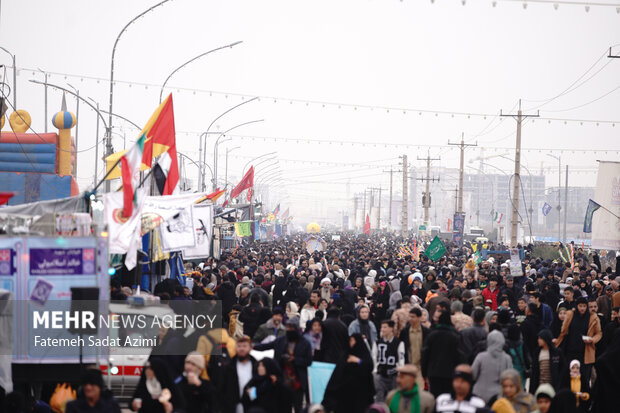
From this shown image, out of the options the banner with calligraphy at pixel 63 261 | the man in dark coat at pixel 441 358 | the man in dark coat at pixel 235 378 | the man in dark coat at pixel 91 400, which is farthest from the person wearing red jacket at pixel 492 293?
the man in dark coat at pixel 91 400

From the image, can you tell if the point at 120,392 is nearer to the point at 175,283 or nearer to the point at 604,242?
the point at 175,283

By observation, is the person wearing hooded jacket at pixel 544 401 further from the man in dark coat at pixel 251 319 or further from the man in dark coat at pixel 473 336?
the man in dark coat at pixel 251 319

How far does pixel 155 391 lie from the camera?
859 centimetres

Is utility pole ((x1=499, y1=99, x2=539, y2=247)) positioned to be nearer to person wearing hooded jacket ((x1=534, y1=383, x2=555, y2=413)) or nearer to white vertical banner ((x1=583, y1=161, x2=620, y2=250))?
white vertical banner ((x1=583, y1=161, x2=620, y2=250))

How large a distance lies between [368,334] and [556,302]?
7.11 m

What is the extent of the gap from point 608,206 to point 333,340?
2589 cm

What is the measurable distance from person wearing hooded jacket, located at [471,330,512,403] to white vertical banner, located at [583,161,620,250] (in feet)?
85.3

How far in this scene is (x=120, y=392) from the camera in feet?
37.8

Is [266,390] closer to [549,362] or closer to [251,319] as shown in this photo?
[549,362]

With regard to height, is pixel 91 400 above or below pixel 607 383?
above

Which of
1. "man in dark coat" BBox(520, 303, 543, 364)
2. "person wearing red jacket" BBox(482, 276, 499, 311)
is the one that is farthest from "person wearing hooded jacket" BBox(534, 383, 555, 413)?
"person wearing red jacket" BBox(482, 276, 499, 311)

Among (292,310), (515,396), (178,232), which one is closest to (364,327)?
(292,310)

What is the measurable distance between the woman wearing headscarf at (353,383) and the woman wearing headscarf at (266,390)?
117 cm

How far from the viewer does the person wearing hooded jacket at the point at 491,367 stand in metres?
10.2
